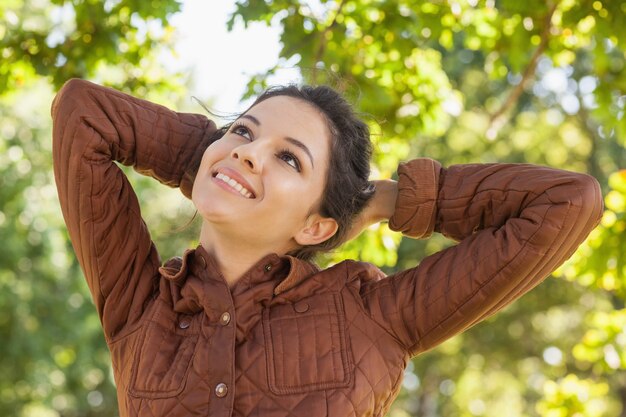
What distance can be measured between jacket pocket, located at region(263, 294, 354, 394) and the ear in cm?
17

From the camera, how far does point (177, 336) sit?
7.08 ft

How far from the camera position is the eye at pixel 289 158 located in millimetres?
2188

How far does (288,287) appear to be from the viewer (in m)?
2.16

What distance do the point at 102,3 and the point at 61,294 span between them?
8890mm

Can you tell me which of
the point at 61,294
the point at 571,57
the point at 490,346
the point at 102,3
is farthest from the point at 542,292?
the point at 102,3

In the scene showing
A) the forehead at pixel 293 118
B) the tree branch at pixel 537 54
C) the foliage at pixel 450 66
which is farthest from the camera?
the tree branch at pixel 537 54

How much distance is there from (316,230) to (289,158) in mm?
209

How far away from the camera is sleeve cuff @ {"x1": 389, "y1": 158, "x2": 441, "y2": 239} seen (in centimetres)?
225

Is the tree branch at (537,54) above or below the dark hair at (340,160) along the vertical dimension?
below

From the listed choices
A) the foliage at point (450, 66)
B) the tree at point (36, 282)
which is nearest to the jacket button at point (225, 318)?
the foliage at point (450, 66)

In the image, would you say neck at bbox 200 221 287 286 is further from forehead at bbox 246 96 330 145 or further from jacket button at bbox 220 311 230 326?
forehead at bbox 246 96 330 145

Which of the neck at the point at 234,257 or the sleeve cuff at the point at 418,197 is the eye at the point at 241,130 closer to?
the neck at the point at 234,257

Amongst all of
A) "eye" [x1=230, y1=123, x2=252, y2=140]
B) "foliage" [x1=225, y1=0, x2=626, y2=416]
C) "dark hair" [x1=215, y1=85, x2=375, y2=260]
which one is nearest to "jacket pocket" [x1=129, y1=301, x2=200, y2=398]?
"dark hair" [x1=215, y1=85, x2=375, y2=260]

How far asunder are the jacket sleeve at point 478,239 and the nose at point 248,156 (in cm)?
37
